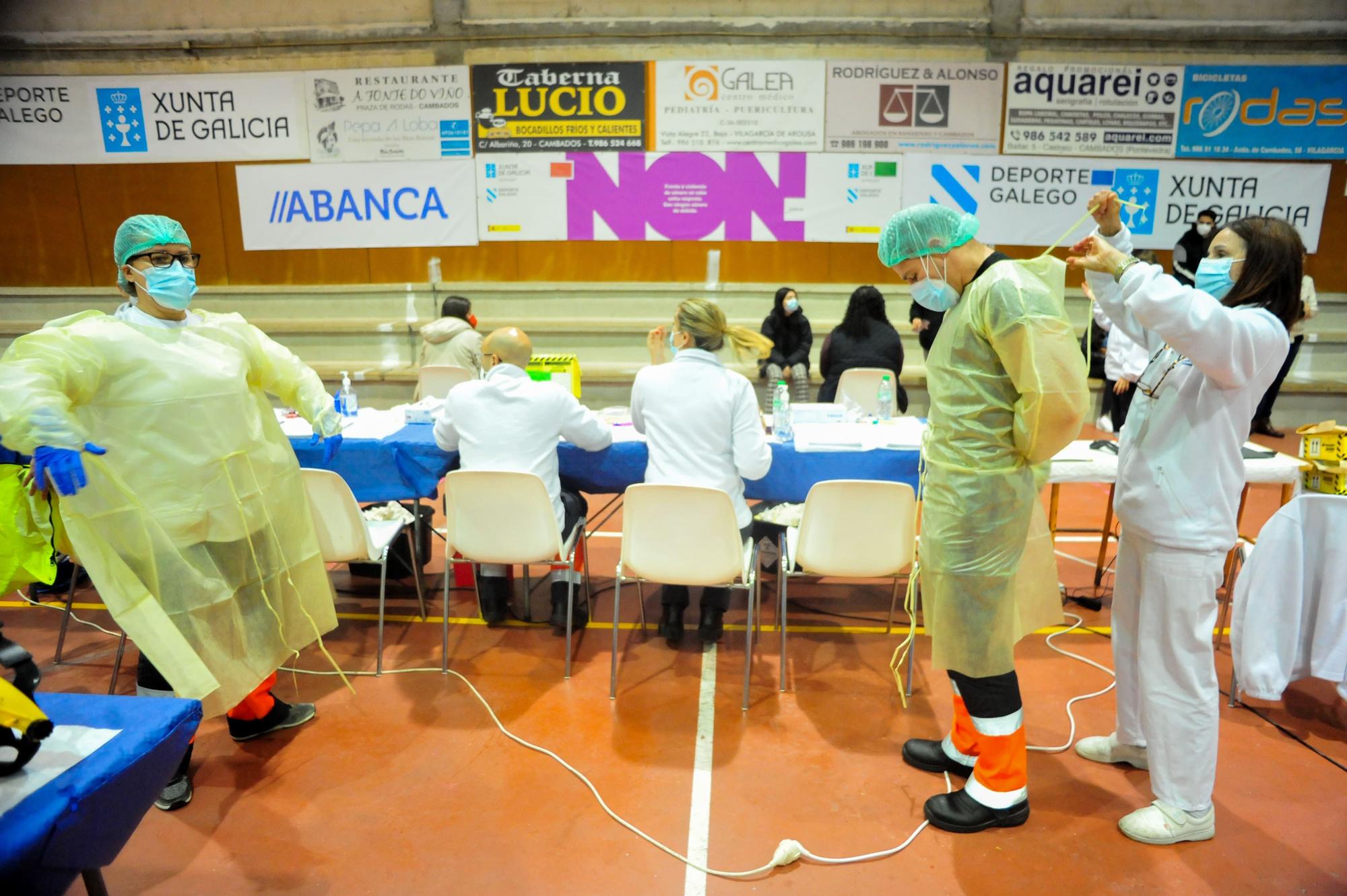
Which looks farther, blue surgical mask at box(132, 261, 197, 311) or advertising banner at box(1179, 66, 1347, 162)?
advertising banner at box(1179, 66, 1347, 162)

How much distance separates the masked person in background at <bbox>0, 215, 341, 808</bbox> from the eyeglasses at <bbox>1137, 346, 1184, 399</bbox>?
2.62 m

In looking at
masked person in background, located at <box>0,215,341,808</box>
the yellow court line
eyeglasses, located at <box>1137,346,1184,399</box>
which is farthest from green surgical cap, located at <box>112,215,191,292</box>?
eyeglasses, located at <box>1137,346,1184,399</box>

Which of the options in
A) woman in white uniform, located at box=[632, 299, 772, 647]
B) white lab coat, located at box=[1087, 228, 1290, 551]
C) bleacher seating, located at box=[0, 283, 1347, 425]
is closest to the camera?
white lab coat, located at box=[1087, 228, 1290, 551]

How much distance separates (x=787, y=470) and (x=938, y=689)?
1.05m

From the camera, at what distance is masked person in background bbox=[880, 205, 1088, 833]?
6.68 feet

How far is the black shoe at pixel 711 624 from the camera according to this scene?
352cm

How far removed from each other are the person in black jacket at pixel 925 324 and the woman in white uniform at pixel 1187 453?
3.55 metres

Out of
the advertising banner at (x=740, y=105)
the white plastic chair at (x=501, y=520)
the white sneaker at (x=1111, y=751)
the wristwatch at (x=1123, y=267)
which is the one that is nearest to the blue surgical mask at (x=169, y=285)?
the white plastic chair at (x=501, y=520)

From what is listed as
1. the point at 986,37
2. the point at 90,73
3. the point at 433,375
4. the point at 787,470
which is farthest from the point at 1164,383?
the point at 90,73

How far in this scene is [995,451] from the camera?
2150 millimetres

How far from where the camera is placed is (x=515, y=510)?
10.2 feet

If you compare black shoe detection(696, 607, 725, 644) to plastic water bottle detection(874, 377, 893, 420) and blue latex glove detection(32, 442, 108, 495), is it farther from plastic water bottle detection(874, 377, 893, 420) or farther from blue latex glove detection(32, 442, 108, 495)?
blue latex glove detection(32, 442, 108, 495)

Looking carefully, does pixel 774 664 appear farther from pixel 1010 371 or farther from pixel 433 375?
pixel 433 375

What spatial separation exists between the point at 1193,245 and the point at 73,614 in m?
8.29
